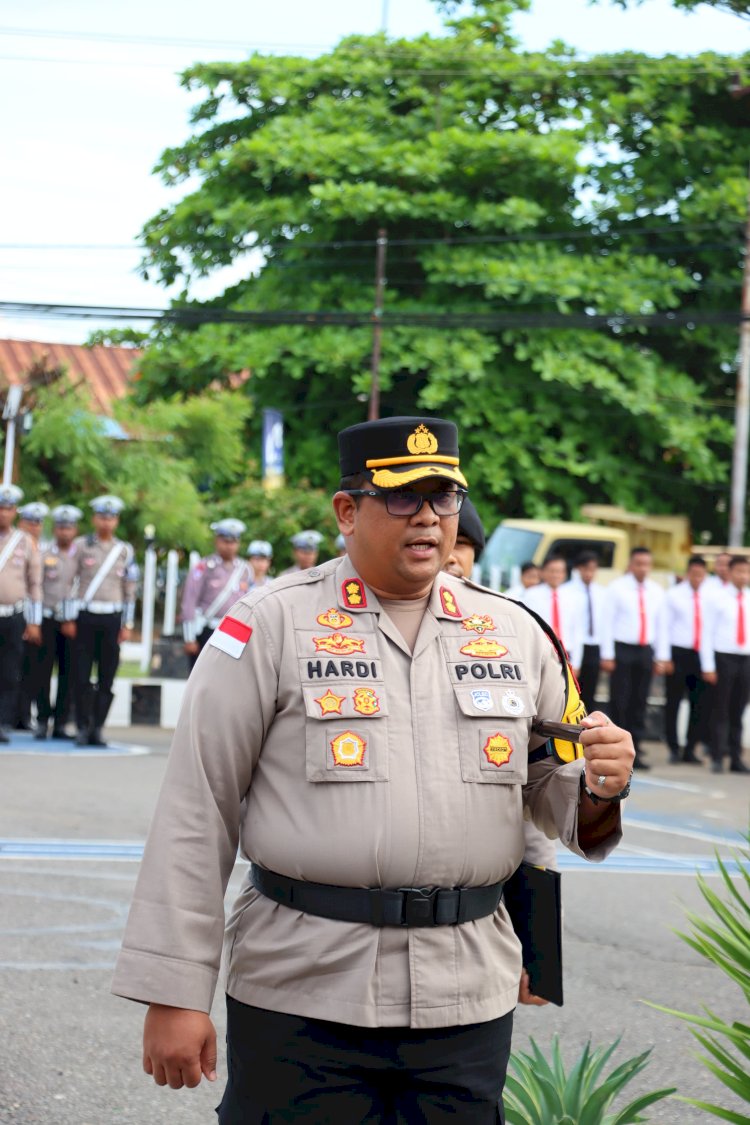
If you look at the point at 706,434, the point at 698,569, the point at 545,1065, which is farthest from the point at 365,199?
the point at 545,1065

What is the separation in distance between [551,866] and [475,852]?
0.57 meters

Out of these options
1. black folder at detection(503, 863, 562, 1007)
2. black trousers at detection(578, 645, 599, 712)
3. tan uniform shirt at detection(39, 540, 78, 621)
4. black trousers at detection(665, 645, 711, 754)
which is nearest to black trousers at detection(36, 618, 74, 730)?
tan uniform shirt at detection(39, 540, 78, 621)

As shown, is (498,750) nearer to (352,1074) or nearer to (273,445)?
(352,1074)

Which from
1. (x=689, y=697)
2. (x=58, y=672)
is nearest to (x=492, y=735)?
(x=58, y=672)

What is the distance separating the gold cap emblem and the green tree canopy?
943 inches

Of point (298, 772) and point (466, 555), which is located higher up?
point (466, 555)

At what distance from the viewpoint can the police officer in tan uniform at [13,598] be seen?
42.4 feet

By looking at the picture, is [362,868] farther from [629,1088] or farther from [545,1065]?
[629,1088]

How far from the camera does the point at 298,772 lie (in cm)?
281

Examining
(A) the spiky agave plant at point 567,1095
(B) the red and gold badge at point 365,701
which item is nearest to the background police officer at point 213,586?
(A) the spiky agave plant at point 567,1095

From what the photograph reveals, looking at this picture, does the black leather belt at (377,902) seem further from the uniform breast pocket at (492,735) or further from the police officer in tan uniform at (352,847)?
the uniform breast pocket at (492,735)

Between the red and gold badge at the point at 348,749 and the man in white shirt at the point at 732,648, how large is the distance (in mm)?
12556

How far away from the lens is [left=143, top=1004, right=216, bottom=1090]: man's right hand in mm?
2707

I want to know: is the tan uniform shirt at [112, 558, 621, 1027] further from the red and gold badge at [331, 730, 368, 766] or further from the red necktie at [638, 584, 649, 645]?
the red necktie at [638, 584, 649, 645]
